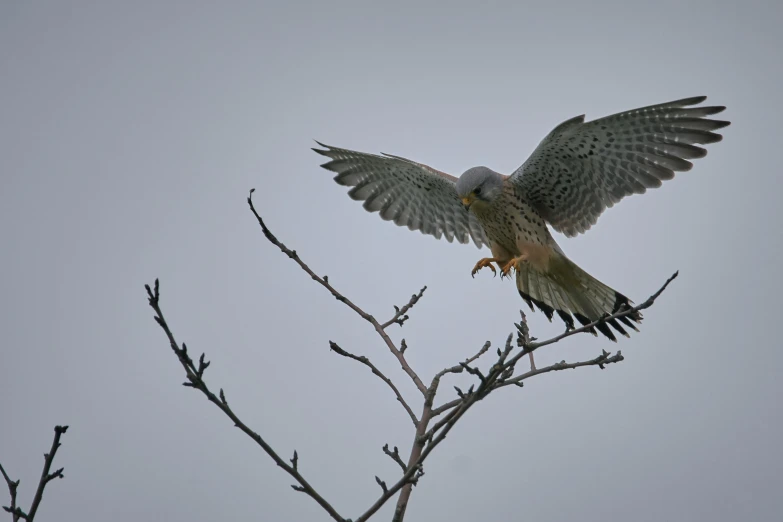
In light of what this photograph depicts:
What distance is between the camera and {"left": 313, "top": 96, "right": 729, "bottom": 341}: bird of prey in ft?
14.1

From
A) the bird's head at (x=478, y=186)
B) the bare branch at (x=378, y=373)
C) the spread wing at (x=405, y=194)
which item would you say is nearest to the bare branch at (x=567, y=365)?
the bare branch at (x=378, y=373)

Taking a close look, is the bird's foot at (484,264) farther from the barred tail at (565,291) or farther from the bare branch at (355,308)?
the bare branch at (355,308)

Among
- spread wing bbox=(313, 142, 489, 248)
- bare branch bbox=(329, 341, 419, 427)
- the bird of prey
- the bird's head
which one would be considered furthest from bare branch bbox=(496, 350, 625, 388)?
spread wing bbox=(313, 142, 489, 248)

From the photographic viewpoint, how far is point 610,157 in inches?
177

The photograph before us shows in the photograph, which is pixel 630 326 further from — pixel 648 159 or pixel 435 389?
pixel 435 389

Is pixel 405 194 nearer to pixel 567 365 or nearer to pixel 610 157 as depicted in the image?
pixel 610 157

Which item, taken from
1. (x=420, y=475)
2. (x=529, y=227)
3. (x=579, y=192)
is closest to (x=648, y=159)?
(x=579, y=192)

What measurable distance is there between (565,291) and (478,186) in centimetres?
91

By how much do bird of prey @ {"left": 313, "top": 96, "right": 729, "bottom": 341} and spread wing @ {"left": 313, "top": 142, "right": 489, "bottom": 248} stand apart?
6.8 inches

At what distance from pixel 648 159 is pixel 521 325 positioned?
222 centimetres

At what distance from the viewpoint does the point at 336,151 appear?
5492mm

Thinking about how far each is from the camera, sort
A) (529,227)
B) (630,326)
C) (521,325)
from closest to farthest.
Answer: (521,325), (630,326), (529,227)

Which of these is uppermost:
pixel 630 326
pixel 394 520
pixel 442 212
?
pixel 442 212

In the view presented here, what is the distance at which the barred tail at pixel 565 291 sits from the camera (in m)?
4.60
